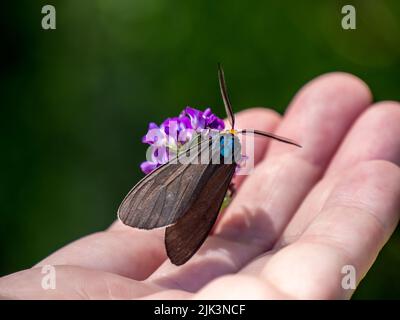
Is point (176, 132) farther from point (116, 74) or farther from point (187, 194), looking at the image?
point (116, 74)

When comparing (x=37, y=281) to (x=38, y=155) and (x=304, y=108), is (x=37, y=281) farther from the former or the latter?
(x=38, y=155)

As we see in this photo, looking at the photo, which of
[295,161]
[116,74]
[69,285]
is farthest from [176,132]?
[116,74]

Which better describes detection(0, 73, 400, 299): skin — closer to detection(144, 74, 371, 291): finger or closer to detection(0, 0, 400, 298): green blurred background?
detection(144, 74, 371, 291): finger

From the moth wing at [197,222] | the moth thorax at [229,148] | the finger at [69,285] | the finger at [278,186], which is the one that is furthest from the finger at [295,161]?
the finger at [69,285]

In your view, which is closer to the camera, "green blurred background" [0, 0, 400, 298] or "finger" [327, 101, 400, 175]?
"finger" [327, 101, 400, 175]

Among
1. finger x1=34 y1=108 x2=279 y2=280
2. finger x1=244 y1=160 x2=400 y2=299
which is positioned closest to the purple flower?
finger x1=34 y1=108 x2=279 y2=280

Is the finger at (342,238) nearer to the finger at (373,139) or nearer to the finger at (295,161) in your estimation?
the finger at (373,139)
